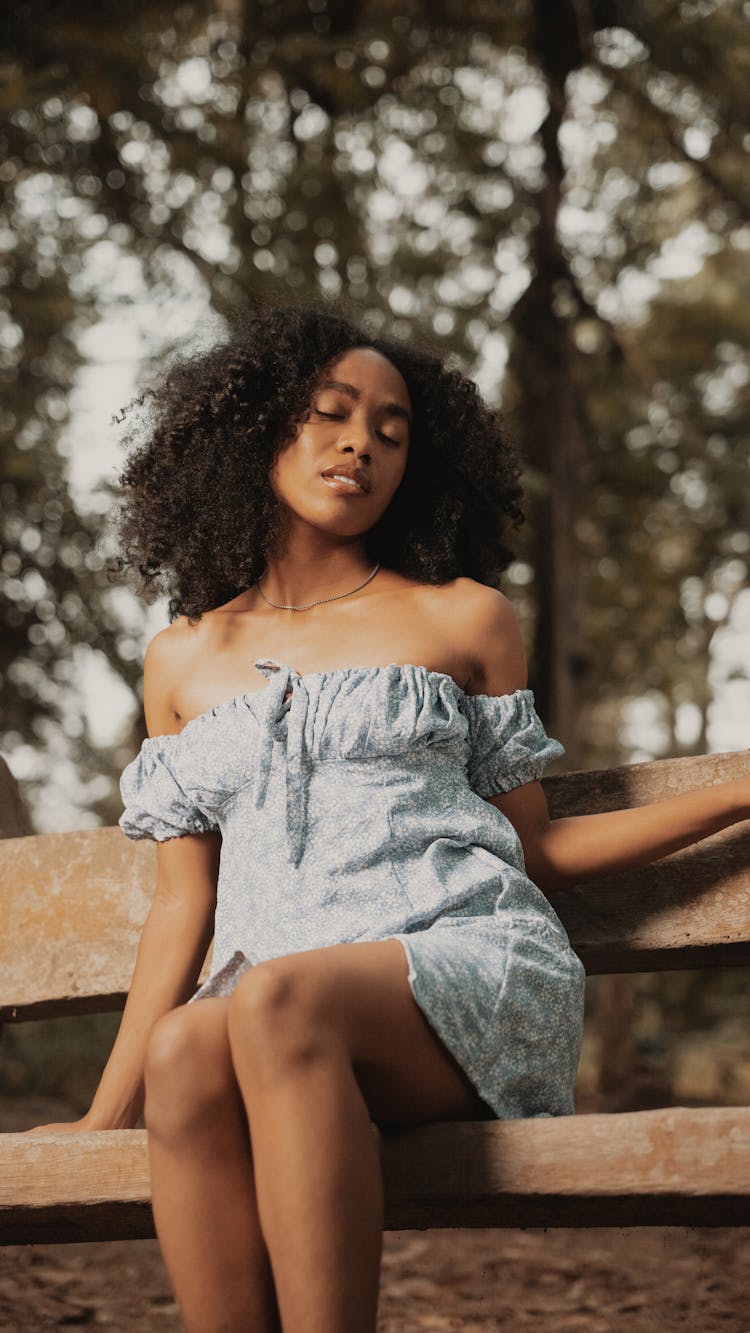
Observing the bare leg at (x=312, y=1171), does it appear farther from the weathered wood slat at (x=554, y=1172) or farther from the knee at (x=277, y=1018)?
the weathered wood slat at (x=554, y=1172)

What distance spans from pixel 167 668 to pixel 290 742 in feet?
1.32

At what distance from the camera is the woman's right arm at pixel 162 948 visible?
2.33 m

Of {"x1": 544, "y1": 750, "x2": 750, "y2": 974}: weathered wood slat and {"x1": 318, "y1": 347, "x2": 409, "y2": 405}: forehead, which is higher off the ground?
{"x1": 318, "y1": 347, "x2": 409, "y2": 405}: forehead

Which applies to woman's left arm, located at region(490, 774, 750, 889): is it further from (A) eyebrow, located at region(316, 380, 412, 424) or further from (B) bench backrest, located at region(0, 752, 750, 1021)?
(A) eyebrow, located at region(316, 380, 412, 424)

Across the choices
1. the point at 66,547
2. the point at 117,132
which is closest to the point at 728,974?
the point at 66,547

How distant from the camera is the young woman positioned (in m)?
1.74

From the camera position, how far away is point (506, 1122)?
1.87 m

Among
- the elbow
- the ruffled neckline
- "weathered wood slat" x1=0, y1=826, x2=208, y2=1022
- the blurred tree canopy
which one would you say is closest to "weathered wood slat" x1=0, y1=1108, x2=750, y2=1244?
the elbow

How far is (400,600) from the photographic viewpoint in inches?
99.0

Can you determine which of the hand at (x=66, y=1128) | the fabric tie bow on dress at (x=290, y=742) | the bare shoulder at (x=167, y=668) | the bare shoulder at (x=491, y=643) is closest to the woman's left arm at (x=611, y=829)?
the bare shoulder at (x=491, y=643)

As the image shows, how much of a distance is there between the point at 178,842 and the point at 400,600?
0.56 meters

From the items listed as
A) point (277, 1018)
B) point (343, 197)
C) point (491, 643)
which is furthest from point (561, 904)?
point (343, 197)

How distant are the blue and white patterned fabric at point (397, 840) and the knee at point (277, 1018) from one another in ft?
0.69

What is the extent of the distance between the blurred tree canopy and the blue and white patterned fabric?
164 inches
